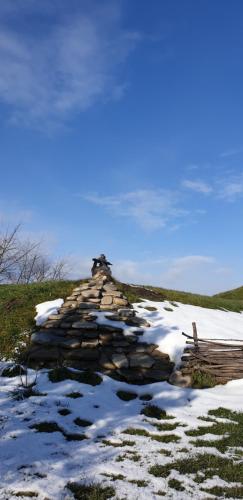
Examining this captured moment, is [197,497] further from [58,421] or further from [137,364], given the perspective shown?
[137,364]

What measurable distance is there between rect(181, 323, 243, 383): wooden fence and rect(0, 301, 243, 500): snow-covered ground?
442mm

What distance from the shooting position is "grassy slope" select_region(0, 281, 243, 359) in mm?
16062

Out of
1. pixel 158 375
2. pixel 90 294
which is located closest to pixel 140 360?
pixel 158 375

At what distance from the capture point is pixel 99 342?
1518 centimetres

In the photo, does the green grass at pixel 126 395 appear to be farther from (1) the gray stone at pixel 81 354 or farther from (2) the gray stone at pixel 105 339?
(2) the gray stone at pixel 105 339

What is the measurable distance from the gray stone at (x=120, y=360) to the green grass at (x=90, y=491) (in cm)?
719

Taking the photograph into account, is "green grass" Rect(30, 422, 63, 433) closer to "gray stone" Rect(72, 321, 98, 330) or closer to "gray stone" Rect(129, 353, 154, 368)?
"gray stone" Rect(129, 353, 154, 368)

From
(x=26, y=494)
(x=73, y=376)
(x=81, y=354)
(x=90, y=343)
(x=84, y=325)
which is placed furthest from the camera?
(x=84, y=325)

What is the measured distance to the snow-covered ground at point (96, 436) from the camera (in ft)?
22.5

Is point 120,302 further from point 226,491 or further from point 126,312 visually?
point 226,491

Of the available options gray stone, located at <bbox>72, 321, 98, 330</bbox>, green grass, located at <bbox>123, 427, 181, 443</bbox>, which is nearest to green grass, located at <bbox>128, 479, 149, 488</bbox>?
green grass, located at <bbox>123, 427, 181, 443</bbox>

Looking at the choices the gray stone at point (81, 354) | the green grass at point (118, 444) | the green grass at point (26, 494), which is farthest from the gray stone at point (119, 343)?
the green grass at point (26, 494)

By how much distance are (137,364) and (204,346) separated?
263 centimetres

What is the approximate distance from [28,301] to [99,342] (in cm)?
528
